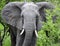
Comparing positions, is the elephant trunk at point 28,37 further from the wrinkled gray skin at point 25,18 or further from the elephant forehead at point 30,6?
the elephant forehead at point 30,6

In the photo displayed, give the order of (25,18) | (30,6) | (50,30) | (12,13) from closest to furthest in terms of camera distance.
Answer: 1. (50,30)
2. (25,18)
3. (30,6)
4. (12,13)

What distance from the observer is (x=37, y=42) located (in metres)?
9.11

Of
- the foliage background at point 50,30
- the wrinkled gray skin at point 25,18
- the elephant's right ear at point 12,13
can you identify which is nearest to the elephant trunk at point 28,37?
the wrinkled gray skin at point 25,18

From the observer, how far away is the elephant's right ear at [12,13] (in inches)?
348

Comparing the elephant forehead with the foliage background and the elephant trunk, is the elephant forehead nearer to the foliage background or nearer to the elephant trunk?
the foliage background

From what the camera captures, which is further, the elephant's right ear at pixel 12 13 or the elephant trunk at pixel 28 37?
the elephant's right ear at pixel 12 13

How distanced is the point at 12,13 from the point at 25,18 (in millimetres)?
1156

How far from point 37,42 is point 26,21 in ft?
4.40

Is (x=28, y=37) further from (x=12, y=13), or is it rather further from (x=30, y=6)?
(x=12, y=13)

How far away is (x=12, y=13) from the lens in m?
9.09

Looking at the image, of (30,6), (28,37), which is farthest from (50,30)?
(30,6)

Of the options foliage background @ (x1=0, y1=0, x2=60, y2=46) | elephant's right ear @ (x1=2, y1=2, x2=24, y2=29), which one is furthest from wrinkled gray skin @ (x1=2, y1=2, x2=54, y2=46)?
foliage background @ (x1=0, y1=0, x2=60, y2=46)

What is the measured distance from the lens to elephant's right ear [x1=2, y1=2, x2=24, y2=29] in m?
8.83

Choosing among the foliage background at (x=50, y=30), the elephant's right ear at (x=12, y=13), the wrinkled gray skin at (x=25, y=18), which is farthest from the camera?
the elephant's right ear at (x=12, y=13)
